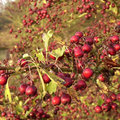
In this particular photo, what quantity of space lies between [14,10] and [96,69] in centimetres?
1067

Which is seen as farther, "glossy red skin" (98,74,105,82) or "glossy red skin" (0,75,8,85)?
"glossy red skin" (98,74,105,82)

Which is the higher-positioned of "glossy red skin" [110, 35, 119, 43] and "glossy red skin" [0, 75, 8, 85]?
"glossy red skin" [110, 35, 119, 43]

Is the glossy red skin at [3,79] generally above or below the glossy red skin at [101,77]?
above

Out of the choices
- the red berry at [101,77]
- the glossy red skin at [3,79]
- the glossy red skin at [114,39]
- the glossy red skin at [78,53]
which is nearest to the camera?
the glossy red skin at [3,79]

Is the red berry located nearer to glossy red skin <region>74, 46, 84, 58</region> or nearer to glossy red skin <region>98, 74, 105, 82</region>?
glossy red skin <region>98, 74, 105, 82</region>

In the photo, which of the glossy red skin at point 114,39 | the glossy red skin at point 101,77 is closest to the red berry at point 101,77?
the glossy red skin at point 101,77

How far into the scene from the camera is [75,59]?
1339 mm

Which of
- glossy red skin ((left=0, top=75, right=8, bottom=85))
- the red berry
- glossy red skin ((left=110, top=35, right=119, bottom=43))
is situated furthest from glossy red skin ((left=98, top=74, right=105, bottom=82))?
glossy red skin ((left=0, top=75, right=8, bottom=85))

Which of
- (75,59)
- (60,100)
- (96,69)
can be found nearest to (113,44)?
(96,69)

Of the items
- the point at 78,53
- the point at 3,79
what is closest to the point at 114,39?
the point at 78,53

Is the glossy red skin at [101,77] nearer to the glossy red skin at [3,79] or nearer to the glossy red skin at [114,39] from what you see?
the glossy red skin at [114,39]

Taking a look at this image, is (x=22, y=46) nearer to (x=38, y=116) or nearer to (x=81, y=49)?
(x=38, y=116)

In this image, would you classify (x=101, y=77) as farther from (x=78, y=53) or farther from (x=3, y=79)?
(x=3, y=79)

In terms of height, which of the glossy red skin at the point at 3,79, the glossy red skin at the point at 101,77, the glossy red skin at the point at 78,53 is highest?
the glossy red skin at the point at 78,53
